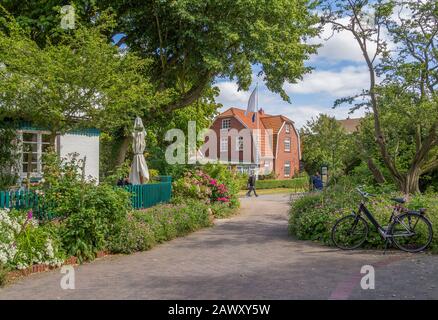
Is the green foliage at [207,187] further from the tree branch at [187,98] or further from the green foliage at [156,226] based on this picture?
the tree branch at [187,98]

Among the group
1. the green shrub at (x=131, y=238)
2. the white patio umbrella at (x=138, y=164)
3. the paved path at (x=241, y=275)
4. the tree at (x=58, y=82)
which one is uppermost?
the tree at (x=58, y=82)

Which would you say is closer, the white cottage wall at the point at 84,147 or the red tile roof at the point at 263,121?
→ the white cottage wall at the point at 84,147

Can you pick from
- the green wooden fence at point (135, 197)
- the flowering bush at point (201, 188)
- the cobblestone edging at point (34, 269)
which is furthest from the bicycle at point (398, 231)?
the flowering bush at point (201, 188)

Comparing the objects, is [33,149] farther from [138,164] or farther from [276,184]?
[276,184]

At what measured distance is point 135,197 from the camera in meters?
13.7

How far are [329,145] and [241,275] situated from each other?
7.95 m

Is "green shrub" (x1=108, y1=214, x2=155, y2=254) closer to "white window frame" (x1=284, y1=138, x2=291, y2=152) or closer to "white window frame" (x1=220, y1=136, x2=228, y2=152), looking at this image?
"white window frame" (x1=220, y1=136, x2=228, y2=152)

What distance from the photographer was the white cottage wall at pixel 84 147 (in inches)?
585

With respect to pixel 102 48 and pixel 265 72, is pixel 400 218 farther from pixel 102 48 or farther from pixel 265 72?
pixel 265 72

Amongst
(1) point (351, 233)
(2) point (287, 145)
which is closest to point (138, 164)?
(1) point (351, 233)

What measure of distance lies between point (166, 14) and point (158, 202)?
7.65 m

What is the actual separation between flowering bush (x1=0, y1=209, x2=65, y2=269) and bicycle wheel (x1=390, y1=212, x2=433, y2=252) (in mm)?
6764

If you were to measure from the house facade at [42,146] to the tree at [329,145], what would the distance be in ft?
24.6
